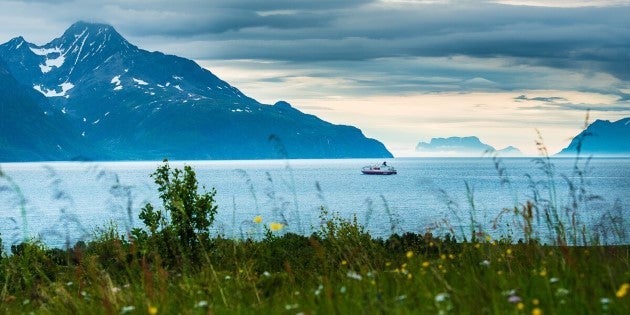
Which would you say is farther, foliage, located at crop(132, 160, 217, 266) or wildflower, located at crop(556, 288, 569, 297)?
foliage, located at crop(132, 160, 217, 266)

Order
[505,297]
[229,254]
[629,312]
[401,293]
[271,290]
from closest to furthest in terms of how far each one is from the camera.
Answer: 1. [629,312]
2. [505,297]
3. [401,293]
4. [271,290]
5. [229,254]

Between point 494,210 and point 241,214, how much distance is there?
98.3 feet

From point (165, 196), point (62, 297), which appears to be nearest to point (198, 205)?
point (165, 196)

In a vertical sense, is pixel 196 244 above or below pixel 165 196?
below

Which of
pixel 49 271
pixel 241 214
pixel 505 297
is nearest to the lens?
pixel 505 297

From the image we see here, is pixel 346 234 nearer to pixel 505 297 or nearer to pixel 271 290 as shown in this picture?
pixel 271 290

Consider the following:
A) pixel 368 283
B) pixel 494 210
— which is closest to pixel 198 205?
pixel 368 283

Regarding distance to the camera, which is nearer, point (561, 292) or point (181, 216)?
point (561, 292)

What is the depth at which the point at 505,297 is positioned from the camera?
20.2 feet

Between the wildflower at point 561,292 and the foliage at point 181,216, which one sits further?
the foliage at point 181,216

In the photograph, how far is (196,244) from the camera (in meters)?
18.2

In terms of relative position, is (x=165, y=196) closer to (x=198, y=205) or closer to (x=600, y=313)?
(x=198, y=205)

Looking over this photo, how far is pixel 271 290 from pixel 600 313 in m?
3.51

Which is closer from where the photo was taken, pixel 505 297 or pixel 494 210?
pixel 505 297
